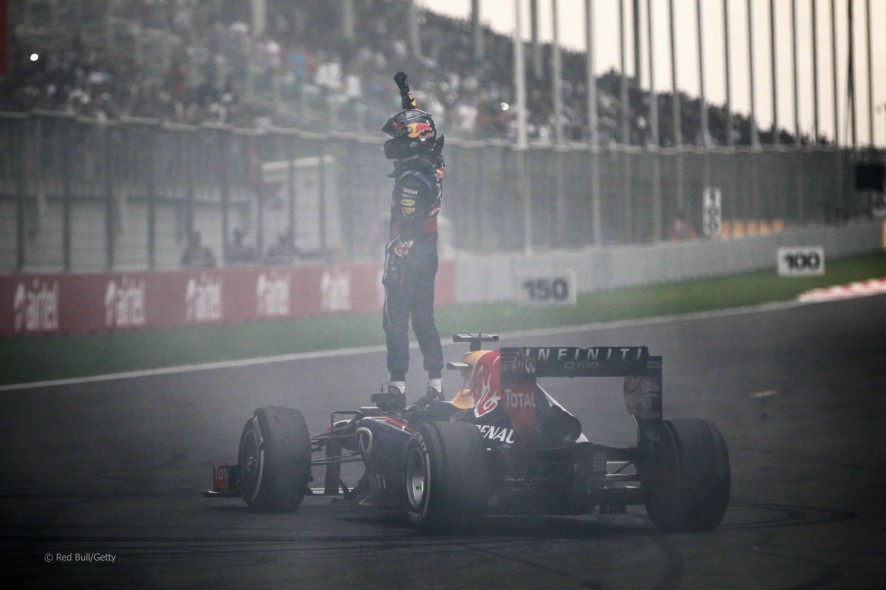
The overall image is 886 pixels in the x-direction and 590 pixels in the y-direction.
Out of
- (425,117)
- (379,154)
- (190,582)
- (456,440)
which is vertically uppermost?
(379,154)

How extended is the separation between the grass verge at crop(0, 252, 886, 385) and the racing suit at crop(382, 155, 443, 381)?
885 cm

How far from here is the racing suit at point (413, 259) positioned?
860cm

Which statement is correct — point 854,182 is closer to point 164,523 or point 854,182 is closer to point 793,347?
point 793,347

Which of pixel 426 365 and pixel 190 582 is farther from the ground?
pixel 426 365

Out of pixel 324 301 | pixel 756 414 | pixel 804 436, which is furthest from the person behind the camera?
pixel 324 301

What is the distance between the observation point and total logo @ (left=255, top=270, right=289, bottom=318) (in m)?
25.8

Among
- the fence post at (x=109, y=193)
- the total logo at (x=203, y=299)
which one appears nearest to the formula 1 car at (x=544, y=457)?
the fence post at (x=109, y=193)

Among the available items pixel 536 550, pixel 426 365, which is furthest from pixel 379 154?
pixel 536 550

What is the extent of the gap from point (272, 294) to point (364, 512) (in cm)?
1768

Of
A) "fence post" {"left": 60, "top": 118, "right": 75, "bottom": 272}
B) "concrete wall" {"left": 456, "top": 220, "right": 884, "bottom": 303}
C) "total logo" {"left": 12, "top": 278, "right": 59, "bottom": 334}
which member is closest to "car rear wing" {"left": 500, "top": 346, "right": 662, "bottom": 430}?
"total logo" {"left": 12, "top": 278, "right": 59, "bottom": 334}

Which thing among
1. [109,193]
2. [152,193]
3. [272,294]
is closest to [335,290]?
[272,294]

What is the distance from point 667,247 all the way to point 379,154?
46.9 ft

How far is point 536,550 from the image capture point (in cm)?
714

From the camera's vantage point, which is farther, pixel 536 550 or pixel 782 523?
pixel 782 523
